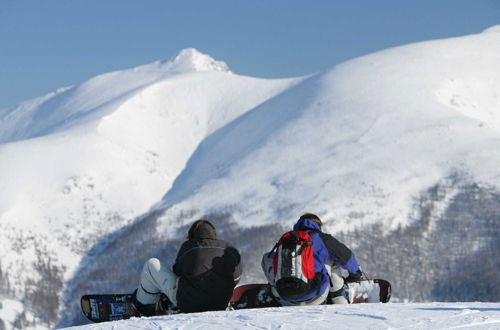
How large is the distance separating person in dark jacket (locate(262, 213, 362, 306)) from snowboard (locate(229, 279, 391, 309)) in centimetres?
Answer: 49

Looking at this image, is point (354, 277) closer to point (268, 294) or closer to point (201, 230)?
point (268, 294)

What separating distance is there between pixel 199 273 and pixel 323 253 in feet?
7.82

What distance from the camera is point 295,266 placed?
13953 millimetres

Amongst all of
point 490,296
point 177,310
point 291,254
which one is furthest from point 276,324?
point 490,296

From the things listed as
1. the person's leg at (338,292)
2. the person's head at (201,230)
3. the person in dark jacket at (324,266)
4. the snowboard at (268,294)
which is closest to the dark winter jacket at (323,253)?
the person in dark jacket at (324,266)

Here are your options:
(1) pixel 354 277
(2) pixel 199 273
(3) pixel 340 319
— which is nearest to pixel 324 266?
(1) pixel 354 277

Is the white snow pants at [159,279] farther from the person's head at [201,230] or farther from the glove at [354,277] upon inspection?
the glove at [354,277]

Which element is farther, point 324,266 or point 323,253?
point 324,266

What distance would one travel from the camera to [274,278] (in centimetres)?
1446

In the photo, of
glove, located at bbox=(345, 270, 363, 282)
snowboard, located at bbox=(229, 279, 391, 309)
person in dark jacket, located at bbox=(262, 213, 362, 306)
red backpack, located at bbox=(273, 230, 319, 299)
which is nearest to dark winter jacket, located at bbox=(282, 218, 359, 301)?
person in dark jacket, located at bbox=(262, 213, 362, 306)

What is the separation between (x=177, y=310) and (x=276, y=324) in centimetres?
311

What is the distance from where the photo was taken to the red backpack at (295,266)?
13961mm

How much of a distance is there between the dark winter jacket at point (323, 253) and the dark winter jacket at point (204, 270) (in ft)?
4.54

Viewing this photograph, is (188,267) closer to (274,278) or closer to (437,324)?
(274,278)
